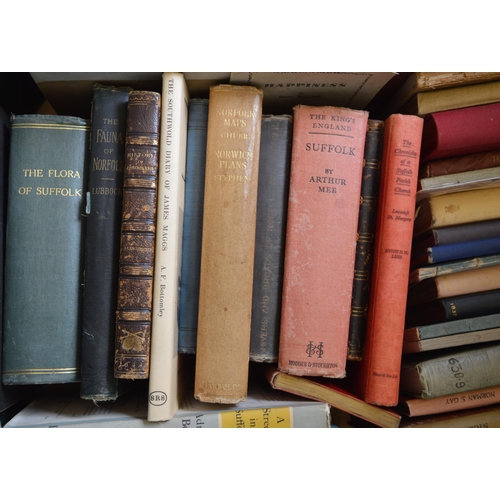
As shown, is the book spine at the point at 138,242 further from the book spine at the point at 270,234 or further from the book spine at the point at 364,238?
the book spine at the point at 364,238

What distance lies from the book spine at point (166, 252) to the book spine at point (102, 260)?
7 centimetres

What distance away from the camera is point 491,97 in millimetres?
669

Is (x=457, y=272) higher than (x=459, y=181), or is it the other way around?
(x=459, y=181)

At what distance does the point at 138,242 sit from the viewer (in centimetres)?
61

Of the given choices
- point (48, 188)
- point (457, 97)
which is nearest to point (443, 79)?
point (457, 97)

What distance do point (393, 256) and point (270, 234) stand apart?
0.61 feet

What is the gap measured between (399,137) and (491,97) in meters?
0.17

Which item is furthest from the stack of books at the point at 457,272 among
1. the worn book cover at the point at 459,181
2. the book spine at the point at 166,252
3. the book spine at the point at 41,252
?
the book spine at the point at 41,252

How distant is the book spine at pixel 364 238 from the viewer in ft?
2.21

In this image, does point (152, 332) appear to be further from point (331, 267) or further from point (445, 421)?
point (445, 421)

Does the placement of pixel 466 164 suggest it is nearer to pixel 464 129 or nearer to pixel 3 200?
pixel 464 129

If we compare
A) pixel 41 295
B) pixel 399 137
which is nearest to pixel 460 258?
pixel 399 137

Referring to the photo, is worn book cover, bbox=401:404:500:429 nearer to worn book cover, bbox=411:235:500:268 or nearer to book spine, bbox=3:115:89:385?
worn book cover, bbox=411:235:500:268

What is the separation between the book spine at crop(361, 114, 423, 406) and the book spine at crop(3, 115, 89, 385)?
45 centimetres
